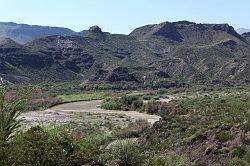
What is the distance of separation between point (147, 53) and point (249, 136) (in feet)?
551

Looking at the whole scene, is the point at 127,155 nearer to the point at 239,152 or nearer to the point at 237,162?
the point at 237,162

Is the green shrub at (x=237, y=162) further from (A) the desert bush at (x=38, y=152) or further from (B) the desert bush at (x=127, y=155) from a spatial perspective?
(A) the desert bush at (x=38, y=152)

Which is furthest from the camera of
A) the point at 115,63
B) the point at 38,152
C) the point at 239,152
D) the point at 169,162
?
the point at 115,63

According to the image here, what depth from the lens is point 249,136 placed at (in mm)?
27062

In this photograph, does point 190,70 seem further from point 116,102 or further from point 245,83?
point 116,102

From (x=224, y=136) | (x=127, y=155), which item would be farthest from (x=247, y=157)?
(x=127, y=155)

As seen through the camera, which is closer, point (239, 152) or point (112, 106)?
point (239, 152)

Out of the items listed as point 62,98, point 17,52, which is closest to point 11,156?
point 62,98

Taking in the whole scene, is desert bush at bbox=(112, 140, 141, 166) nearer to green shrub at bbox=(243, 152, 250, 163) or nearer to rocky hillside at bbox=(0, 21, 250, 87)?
green shrub at bbox=(243, 152, 250, 163)

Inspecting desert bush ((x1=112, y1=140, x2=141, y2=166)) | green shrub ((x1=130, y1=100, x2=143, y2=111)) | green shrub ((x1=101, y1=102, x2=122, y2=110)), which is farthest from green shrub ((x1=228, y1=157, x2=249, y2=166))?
green shrub ((x1=101, y1=102, x2=122, y2=110))

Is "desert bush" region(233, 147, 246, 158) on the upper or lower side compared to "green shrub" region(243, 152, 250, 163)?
lower

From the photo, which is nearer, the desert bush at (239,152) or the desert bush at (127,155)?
the desert bush at (127,155)

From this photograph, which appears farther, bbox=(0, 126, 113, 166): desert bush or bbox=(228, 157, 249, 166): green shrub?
bbox=(228, 157, 249, 166): green shrub

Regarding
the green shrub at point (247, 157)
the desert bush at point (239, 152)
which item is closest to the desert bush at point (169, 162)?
the green shrub at point (247, 157)
